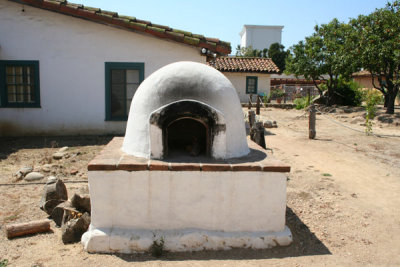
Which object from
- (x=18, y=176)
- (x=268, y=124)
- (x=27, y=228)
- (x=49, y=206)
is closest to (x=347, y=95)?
(x=268, y=124)

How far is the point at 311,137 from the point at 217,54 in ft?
14.0

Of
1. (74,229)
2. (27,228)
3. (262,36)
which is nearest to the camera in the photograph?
(74,229)

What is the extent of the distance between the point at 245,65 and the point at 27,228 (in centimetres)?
2213

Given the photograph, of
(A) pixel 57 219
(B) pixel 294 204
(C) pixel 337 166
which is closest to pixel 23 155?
(A) pixel 57 219

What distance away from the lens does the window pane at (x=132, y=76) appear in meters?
9.41

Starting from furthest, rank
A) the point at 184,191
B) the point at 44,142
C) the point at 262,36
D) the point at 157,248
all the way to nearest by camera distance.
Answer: the point at 262,36 < the point at 44,142 < the point at 184,191 < the point at 157,248

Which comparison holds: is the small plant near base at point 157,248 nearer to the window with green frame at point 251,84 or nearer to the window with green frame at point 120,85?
the window with green frame at point 120,85

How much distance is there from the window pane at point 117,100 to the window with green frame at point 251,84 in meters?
16.0

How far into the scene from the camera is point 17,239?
382cm

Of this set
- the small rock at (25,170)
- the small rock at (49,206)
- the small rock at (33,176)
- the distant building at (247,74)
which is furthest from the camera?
the distant building at (247,74)

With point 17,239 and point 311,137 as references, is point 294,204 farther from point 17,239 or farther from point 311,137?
point 311,137

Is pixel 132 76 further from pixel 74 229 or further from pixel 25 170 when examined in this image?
pixel 74 229

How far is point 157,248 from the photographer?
3.52 metres

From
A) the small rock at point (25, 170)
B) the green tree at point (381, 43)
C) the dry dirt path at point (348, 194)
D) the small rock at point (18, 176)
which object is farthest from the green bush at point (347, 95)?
the small rock at point (18, 176)
